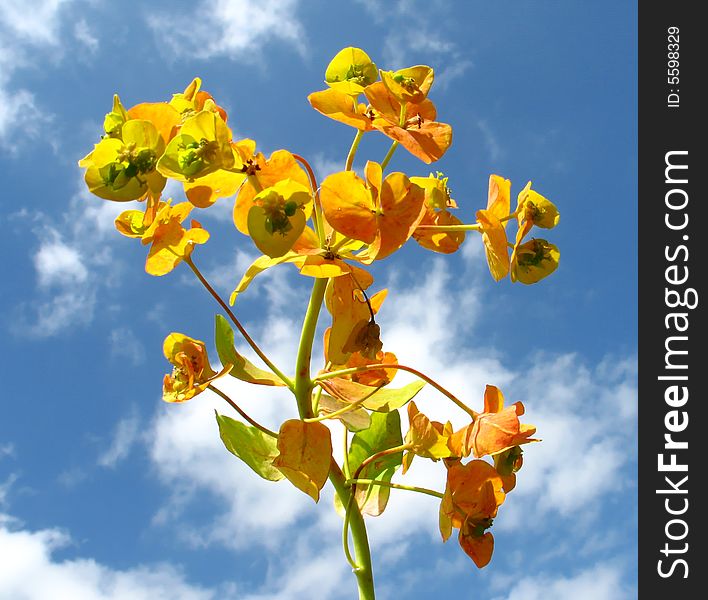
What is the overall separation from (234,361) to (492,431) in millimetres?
492

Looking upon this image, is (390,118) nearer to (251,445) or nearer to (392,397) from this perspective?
(392,397)

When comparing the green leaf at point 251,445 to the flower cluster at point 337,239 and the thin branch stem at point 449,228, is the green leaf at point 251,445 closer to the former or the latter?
the flower cluster at point 337,239

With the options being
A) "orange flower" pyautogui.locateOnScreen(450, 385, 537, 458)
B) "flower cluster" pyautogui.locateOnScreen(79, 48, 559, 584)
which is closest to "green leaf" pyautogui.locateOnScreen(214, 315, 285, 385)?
"flower cluster" pyautogui.locateOnScreen(79, 48, 559, 584)

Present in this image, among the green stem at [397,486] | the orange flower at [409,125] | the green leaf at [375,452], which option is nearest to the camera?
the orange flower at [409,125]

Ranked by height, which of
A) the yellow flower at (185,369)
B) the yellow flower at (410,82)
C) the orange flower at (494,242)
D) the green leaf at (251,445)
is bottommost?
the green leaf at (251,445)

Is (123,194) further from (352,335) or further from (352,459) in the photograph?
(352,459)

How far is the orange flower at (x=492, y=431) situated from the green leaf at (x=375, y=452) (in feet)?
0.74

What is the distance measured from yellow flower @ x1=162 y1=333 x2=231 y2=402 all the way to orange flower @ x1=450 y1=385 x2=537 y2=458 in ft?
1.48

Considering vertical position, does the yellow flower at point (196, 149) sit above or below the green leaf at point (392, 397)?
above

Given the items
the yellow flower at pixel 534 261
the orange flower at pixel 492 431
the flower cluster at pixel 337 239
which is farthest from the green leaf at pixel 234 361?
the yellow flower at pixel 534 261

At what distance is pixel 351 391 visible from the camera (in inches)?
59.7

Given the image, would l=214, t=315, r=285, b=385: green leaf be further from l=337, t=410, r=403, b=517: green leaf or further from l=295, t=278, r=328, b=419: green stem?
l=337, t=410, r=403, b=517: green leaf

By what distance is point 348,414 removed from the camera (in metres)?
1.48

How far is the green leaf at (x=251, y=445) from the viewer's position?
1494 mm
